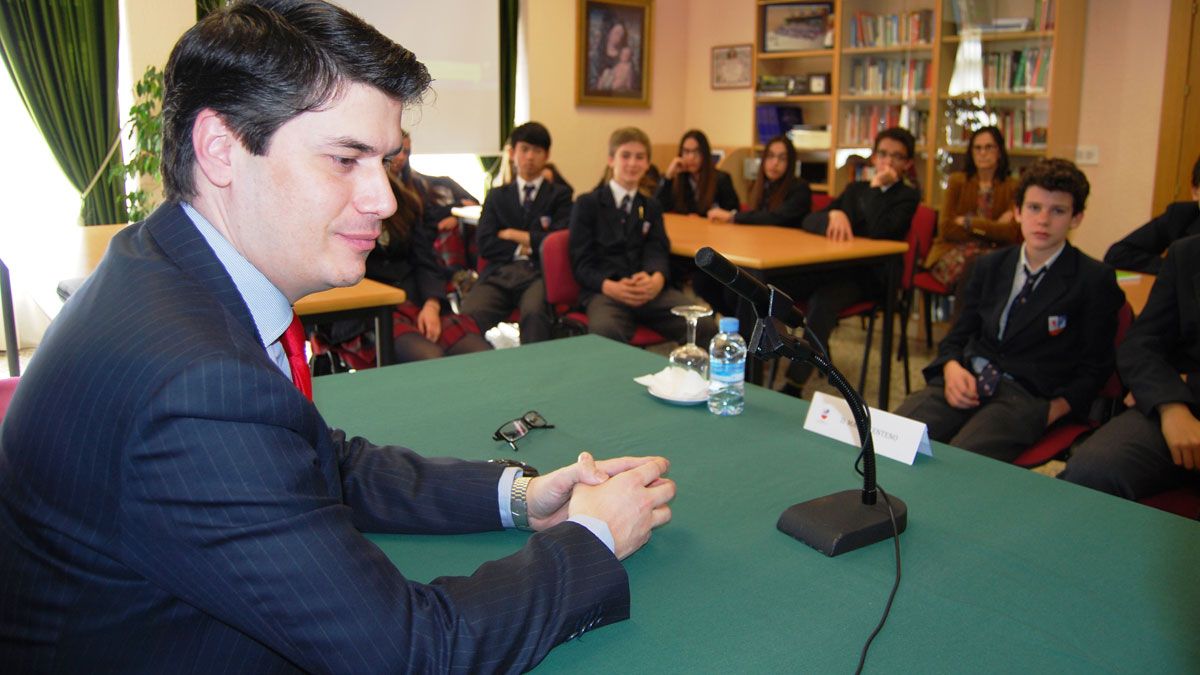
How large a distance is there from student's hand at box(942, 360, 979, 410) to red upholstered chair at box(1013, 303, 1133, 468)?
213 mm

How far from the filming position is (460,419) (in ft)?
5.84

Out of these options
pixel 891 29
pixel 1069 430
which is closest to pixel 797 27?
pixel 891 29

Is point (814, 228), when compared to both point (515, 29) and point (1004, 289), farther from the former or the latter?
point (515, 29)

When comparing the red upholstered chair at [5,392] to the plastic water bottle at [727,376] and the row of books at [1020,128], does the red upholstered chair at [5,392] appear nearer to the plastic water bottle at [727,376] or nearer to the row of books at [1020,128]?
the plastic water bottle at [727,376]

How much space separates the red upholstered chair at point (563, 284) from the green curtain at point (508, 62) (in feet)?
10.5

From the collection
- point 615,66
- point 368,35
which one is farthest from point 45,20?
point 368,35

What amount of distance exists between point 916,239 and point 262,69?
4.34 metres

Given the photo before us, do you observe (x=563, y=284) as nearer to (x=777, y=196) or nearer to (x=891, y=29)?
(x=777, y=196)

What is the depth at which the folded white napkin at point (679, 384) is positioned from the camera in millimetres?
1856

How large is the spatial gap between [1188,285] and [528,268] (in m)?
3.01

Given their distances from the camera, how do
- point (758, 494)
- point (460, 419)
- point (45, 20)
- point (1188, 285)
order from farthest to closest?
1. point (45, 20)
2. point (1188, 285)
3. point (460, 419)
4. point (758, 494)

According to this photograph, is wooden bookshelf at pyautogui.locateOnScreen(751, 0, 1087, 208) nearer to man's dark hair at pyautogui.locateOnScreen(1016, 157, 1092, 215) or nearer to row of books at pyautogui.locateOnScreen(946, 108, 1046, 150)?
row of books at pyautogui.locateOnScreen(946, 108, 1046, 150)

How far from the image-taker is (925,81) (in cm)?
628

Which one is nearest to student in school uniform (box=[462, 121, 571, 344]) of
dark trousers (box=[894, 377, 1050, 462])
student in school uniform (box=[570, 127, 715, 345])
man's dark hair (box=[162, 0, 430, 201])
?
student in school uniform (box=[570, 127, 715, 345])
